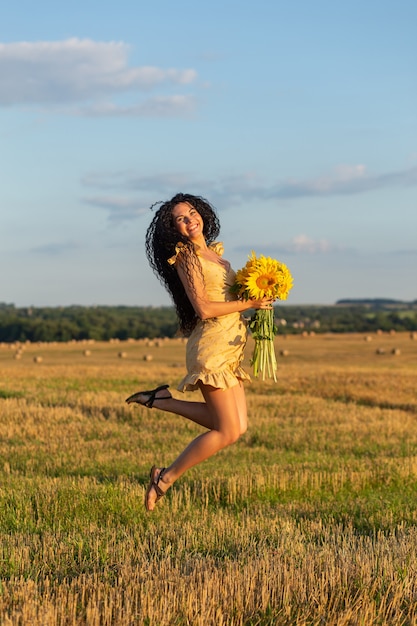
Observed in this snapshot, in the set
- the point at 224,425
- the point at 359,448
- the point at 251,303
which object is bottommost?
the point at 359,448

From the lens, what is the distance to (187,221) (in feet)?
25.2

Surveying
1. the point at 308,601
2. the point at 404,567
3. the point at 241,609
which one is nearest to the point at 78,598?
the point at 241,609

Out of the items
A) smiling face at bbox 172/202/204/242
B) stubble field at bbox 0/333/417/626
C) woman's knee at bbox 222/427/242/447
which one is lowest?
stubble field at bbox 0/333/417/626

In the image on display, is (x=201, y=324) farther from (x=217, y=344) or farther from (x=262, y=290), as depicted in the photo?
(x=262, y=290)

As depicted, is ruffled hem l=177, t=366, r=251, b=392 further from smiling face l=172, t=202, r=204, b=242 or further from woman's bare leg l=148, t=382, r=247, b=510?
smiling face l=172, t=202, r=204, b=242

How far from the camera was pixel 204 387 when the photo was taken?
739 centimetres

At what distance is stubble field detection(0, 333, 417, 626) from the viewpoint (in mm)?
5012

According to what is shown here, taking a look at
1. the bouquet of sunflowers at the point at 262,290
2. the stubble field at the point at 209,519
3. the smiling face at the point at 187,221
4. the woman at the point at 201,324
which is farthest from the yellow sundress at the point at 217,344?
the stubble field at the point at 209,519

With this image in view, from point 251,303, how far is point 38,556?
260 cm

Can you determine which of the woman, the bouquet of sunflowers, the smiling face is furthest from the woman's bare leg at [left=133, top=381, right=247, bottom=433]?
the smiling face

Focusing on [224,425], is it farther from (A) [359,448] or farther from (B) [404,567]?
(A) [359,448]

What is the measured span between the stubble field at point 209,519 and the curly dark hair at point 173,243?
1.83 m

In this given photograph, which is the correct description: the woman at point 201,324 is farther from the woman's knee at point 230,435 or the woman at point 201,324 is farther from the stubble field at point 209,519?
the stubble field at point 209,519

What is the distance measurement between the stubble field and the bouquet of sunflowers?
4.91 ft
